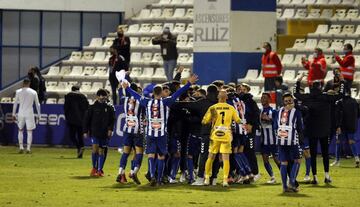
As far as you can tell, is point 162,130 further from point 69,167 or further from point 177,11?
point 177,11

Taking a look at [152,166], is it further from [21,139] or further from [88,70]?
[88,70]

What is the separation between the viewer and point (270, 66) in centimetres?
3897

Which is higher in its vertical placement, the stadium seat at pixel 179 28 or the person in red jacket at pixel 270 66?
the stadium seat at pixel 179 28

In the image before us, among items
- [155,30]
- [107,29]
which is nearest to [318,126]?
[155,30]

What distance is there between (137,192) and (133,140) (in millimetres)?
2211

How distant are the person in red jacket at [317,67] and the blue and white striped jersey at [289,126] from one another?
42.8ft

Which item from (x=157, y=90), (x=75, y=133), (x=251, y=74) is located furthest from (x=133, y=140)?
(x=251, y=74)

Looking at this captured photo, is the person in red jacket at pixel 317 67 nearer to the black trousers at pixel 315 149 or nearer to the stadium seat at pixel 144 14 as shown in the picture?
the black trousers at pixel 315 149

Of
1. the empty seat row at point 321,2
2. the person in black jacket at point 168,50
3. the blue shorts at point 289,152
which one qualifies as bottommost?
the blue shorts at point 289,152

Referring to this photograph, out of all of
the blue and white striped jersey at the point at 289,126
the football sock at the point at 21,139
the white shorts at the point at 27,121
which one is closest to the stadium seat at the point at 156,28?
the white shorts at the point at 27,121

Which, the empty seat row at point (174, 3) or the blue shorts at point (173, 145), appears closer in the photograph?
the blue shorts at point (173, 145)

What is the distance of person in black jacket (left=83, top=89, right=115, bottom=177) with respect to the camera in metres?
28.8

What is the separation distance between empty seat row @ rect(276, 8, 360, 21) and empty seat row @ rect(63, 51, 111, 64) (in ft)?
22.4

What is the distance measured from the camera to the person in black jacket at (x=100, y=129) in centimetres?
2884
